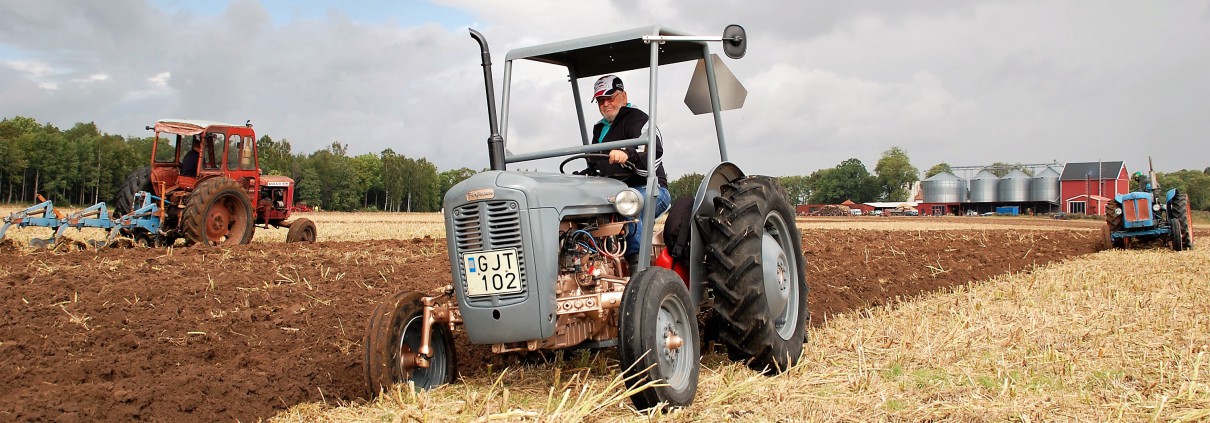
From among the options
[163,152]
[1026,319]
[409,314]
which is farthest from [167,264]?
[1026,319]

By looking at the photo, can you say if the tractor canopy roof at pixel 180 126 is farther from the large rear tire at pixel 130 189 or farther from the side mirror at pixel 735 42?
the side mirror at pixel 735 42

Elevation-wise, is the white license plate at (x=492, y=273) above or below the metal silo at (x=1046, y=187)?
below

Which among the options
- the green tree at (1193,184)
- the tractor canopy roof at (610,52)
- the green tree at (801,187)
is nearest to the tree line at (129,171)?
the green tree at (801,187)

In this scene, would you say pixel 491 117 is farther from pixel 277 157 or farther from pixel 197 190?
pixel 277 157

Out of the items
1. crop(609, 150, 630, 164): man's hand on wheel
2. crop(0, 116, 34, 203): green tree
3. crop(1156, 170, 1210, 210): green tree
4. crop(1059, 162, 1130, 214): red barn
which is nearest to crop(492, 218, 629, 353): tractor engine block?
crop(609, 150, 630, 164): man's hand on wheel

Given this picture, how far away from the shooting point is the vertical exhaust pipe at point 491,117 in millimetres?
4969

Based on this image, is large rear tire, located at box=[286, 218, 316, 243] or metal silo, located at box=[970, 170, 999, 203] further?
metal silo, located at box=[970, 170, 999, 203]

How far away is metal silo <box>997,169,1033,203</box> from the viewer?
81.0 m

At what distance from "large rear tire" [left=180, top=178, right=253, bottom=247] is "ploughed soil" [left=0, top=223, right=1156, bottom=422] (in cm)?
86

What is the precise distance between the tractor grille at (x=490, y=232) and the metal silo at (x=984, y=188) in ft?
279

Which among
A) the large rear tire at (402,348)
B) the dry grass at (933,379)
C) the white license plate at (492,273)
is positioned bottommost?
the dry grass at (933,379)

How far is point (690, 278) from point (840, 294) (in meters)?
4.42

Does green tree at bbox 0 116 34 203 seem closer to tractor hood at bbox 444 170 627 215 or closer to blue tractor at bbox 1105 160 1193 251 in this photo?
blue tractor at bbox 1105 160 1193 251

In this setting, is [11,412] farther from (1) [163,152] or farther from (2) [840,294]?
(1) [163,152]
